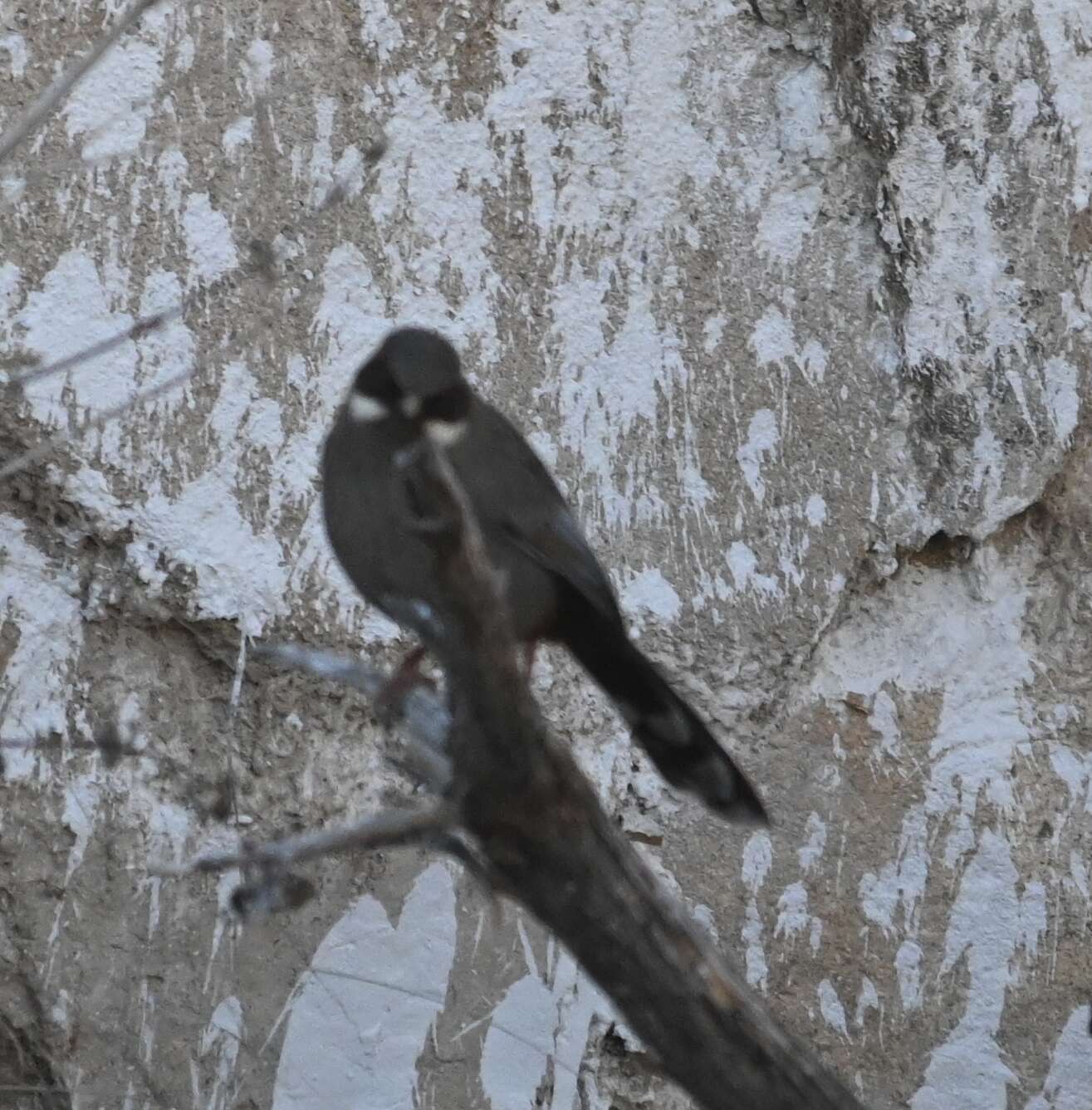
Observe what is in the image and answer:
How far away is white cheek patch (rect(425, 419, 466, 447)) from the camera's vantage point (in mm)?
2938

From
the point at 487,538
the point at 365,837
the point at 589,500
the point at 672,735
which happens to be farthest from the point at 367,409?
the point at 589,500

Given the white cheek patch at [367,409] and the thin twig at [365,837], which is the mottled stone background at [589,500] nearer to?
the white cheek patch at [367,409]

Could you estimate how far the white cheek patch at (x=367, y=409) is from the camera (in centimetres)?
297

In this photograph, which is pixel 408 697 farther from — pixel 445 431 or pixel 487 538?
pixel 445 431

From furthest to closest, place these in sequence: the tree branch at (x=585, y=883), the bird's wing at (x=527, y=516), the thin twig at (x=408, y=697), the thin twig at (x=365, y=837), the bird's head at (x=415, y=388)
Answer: the bird's wing at (x=527, y=516), the bird's head at (x=415, y=388), the thin twig at (x=408, y=697), the thin twig at (x=365, y=837), the tree branch at (x=585, y=883)

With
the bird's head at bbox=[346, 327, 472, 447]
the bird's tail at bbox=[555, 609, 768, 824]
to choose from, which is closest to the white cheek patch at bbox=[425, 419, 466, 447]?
the bird's head at bbox=[346, 327, 472, 447]

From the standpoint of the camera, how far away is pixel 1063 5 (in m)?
4.28

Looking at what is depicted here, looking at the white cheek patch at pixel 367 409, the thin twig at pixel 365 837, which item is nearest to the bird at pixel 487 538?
the white cheek patch at pixel 367 409

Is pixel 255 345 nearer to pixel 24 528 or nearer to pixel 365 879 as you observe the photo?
pixel 24 528

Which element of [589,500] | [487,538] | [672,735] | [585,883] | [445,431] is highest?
[589,500]

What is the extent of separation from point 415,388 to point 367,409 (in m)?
0.13

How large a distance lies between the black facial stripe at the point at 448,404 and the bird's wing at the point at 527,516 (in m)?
0.06

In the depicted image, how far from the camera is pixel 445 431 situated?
2994 millimetres

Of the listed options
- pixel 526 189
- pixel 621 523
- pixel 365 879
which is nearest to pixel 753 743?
pixel 621 523
